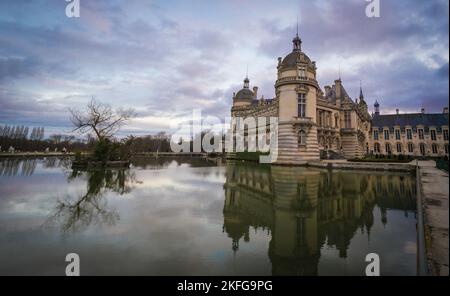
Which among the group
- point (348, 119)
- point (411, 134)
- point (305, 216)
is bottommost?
point (305, 216)

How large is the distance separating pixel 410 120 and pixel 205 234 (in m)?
77.5

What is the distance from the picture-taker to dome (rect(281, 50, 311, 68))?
33781 millimetres

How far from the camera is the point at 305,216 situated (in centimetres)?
884

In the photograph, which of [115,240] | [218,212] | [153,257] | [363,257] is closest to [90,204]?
[115,240]

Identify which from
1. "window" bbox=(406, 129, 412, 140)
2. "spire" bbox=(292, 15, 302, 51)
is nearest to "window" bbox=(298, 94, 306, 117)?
"spire" bbox=(292, 15, 302, 51)

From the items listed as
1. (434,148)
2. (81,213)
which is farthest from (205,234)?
(434,148)

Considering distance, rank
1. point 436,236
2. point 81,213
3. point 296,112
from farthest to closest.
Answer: point 296,112
point 81,213
point 436,236

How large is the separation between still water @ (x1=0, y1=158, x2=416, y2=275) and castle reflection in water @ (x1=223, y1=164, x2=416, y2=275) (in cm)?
3

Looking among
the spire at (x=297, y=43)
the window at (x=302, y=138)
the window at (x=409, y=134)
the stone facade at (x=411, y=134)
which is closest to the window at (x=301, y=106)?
the window at (x=302, y=138)

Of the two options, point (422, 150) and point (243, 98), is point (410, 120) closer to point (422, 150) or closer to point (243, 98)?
point (422, 150)

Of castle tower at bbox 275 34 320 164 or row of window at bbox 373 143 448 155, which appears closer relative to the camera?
castle tower at bbox 275 34 320 164

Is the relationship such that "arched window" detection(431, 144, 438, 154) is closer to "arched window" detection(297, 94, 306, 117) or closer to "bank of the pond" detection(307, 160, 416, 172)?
"bank of the pond" detection(307, 160, 416, 172)

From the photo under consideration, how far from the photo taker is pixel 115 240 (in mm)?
6418
